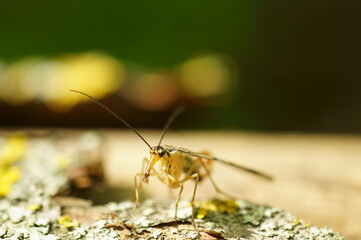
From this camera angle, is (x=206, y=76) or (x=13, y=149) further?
(x=206, y=76)

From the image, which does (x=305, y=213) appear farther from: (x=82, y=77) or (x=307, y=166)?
(x=82, y=77)

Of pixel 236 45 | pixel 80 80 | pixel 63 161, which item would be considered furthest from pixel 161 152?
pixel 236 45

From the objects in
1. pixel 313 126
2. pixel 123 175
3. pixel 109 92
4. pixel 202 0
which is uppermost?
pixel 202 0

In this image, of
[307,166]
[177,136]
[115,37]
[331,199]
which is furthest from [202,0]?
[331,199]

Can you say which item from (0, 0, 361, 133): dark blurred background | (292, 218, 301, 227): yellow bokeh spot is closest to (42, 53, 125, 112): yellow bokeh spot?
(0, 0, 361, 133): dark blurred background

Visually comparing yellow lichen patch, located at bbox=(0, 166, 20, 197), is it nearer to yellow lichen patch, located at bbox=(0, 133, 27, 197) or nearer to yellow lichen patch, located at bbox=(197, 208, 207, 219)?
yellow lichen patch, located at bbox=(0, 133, 27, 197)

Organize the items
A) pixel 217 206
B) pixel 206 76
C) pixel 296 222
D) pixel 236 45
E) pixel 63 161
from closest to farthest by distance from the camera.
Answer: pixel 296 222
pixel 217 206
pixel 63 161
pixel 206 76
pixel 236 45

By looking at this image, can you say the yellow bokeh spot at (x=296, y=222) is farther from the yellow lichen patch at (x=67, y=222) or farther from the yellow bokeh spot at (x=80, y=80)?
the yellow bokeh spot at (x=80, y=80)

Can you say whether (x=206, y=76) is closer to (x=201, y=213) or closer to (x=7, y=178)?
(x=7, y=178)
